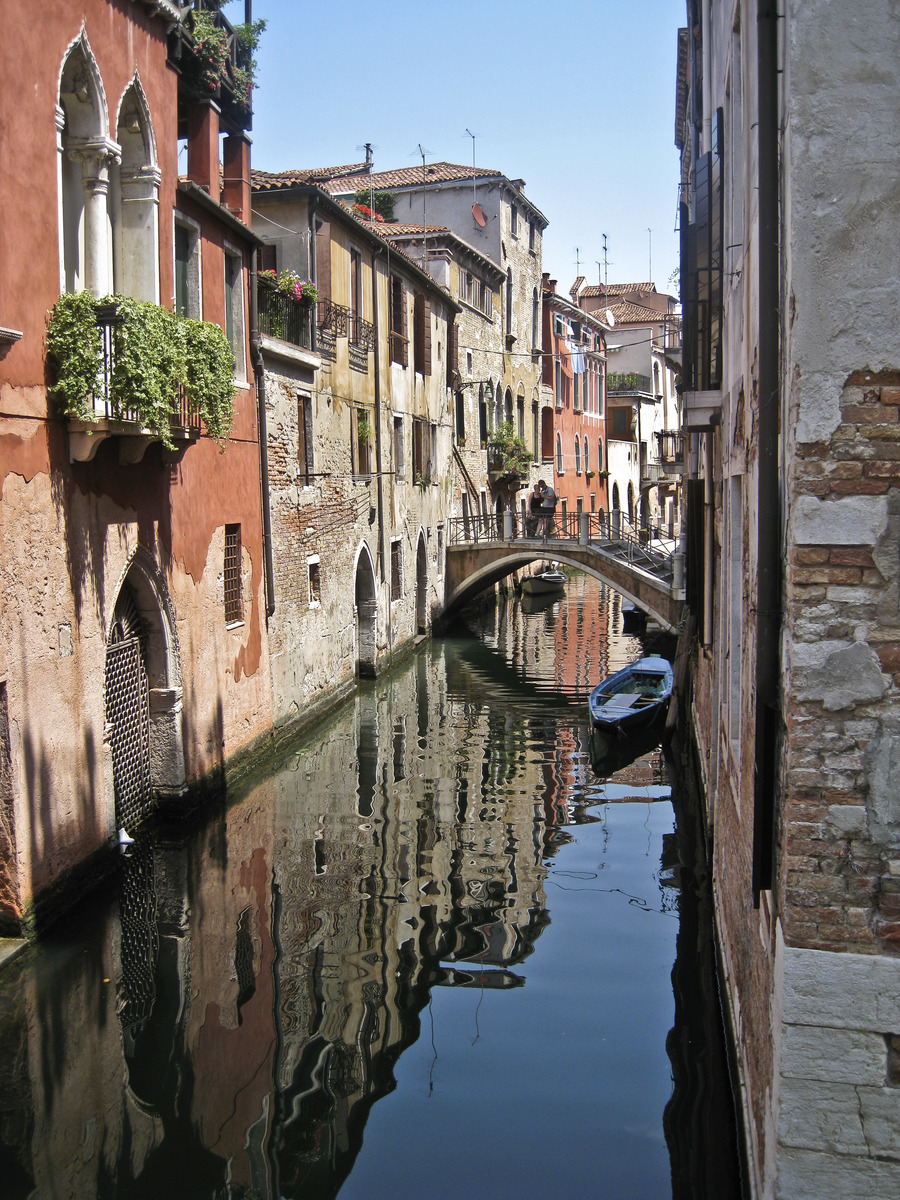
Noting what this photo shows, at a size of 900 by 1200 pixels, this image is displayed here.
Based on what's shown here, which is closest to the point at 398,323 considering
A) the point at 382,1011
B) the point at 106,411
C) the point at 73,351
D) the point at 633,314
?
the point at 106,411

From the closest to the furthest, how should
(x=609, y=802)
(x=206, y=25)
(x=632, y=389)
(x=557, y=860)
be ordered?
(x=557, y=860) → (x=206, y=25) → (x=609, y=802) → (x=632, y=389)

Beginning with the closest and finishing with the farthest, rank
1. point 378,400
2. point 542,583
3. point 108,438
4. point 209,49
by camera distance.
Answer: point 108,438 < point 209,49 < point 378,400 < point 542,583

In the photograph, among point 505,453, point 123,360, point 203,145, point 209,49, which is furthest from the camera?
point 505,453

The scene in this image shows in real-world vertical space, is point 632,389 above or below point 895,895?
above

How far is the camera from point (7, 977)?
7.17 metres

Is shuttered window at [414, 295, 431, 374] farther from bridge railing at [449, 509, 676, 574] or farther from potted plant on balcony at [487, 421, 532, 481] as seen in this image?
potted plant on balcony at [487, 421, 532, 481]

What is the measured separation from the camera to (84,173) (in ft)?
29.1

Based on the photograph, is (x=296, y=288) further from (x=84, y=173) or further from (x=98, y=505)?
(x=98, y=505)

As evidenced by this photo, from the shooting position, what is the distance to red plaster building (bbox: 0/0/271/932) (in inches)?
301

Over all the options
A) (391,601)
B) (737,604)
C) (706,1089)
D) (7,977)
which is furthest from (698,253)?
(391,601)

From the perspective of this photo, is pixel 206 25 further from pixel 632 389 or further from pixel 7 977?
pixel 632 389

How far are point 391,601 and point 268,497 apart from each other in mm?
6745

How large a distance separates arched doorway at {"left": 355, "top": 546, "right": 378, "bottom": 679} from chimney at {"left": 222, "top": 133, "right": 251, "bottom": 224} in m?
6.56

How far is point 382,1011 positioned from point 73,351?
501cm
